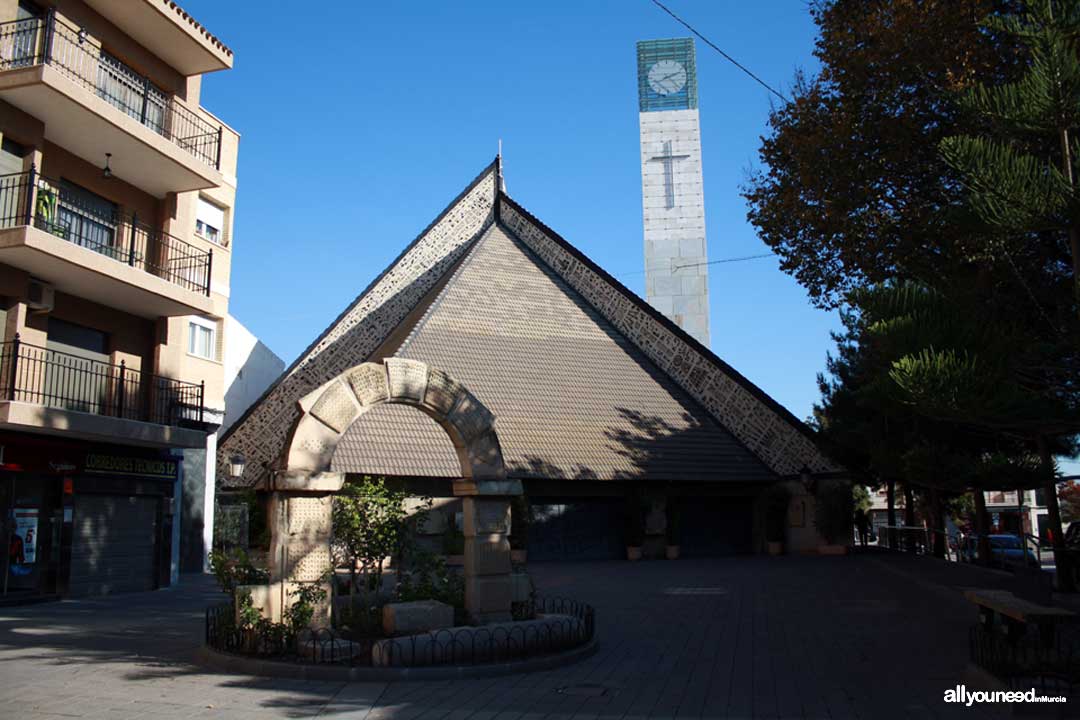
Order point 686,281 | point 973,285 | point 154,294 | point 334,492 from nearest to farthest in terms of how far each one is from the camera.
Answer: point 334,492, point 973,285, point 154,294, point 686,281

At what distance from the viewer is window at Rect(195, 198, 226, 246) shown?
26016 mm

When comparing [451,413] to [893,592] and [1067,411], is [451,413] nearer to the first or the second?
[1067,411]

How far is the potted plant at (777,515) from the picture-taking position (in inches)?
1154

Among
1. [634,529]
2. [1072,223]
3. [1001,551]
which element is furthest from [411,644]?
[1001,551]

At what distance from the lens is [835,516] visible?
28047 millimetres

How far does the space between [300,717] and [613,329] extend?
28400 millimetres

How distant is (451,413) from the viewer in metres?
11.5

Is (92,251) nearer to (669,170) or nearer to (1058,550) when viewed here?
(1058,550)

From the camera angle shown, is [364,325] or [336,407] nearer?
[336,407]

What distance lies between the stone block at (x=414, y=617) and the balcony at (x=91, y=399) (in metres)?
8.78

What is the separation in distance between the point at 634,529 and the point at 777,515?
511cm

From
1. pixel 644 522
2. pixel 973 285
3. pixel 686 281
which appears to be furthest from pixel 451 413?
pixel 686 281

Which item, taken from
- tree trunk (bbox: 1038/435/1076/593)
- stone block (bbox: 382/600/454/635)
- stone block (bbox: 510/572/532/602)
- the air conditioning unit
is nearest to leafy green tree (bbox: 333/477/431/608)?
stone block (bbox: 382/600/454/635)

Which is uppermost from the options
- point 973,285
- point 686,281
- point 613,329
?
point 686,281
